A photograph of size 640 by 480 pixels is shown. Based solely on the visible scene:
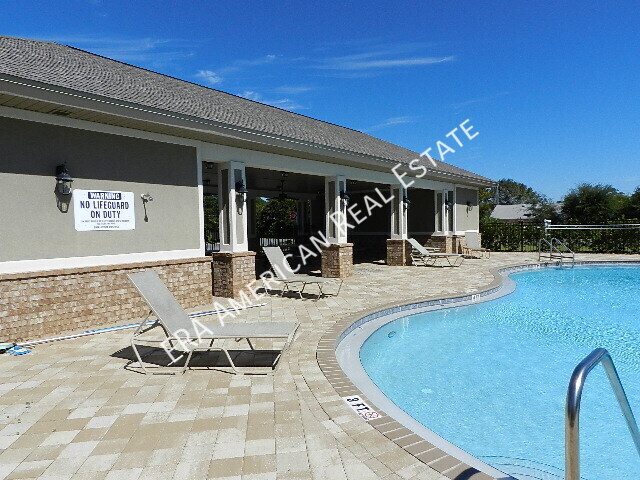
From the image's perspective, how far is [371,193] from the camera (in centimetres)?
2131

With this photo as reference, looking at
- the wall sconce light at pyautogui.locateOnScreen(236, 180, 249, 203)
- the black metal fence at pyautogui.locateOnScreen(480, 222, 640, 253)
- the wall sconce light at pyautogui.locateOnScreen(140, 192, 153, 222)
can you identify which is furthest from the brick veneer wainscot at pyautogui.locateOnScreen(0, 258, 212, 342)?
the black metal fence at pyautogui.locateOnScreen(480, 222, 640, 253)

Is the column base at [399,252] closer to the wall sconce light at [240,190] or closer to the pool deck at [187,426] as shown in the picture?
the wall sconce light at [240,190]

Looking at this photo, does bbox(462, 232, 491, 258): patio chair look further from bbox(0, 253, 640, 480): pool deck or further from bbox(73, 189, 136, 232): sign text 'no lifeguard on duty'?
bbox(73, 189, 136, 232): sign text 'no lifeguard on duty'

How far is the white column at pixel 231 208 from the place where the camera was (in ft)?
31.6

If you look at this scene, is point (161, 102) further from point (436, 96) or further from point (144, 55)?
point (436, 96)

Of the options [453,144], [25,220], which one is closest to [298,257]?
[453,144]

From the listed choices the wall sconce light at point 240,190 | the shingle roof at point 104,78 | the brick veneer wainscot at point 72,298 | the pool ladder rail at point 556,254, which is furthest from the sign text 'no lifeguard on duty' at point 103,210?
the pool ladder rail at point 556,254

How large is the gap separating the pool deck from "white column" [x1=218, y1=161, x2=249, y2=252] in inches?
169

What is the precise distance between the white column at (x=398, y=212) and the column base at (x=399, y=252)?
0.22 meters

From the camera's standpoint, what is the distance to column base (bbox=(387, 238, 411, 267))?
16.2 metres

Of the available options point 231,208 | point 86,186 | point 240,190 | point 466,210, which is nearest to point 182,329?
point 86,186

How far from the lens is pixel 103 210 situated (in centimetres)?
730

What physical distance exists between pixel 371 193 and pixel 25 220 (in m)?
16.8

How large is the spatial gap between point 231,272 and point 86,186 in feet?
11.9
